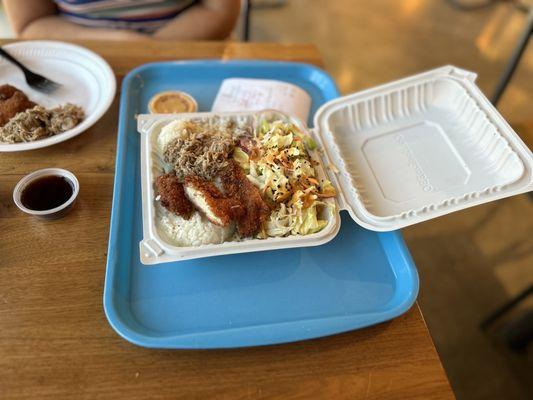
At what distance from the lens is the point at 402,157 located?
131cm

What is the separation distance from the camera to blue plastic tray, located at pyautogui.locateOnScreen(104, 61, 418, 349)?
3.11 feet

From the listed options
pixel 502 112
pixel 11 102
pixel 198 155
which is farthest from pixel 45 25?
pixel 502 112

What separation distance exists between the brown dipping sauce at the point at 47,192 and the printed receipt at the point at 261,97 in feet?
1.97

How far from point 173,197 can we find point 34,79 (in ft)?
2.75

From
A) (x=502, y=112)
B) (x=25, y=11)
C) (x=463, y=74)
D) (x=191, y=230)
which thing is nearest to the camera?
(x=191, y=230)

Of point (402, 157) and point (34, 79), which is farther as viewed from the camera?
point (34, 79)

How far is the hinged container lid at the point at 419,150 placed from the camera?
1122 millimetres

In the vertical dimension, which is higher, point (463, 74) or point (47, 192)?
point (463, 74)

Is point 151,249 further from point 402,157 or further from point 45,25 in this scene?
point 45,25

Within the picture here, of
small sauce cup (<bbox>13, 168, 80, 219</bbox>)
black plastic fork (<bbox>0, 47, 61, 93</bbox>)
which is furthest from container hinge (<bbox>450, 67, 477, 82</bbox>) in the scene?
black plastic fork (<bbox>0, 47, 61, 93</bbox>)

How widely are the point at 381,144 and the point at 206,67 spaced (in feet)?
2.56

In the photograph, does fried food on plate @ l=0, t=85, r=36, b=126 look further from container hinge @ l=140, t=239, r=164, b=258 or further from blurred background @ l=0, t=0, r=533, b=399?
blurred background @ l=0, t=0, r=533, b=399

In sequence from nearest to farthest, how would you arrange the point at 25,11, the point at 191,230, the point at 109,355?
the point at 109,355 → the point at 191,230 → the point at 25,11

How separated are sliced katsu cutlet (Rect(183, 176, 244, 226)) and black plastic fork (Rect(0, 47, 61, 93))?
0.76 m
